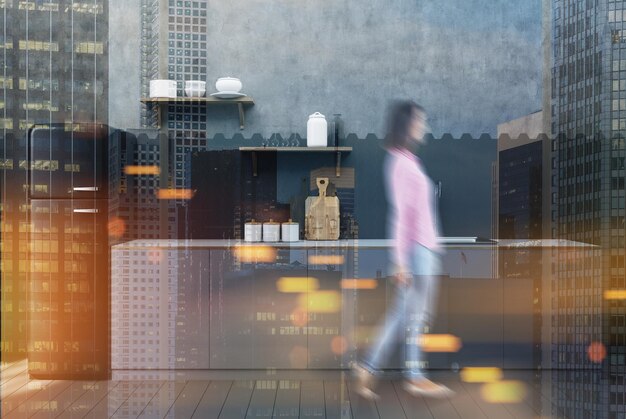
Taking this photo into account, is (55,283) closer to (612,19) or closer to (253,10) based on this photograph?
(253,10)

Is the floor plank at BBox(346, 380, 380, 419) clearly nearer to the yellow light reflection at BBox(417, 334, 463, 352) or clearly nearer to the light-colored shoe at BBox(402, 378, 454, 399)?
the light-colored shoe at BBox(402, 378, 454, 399)

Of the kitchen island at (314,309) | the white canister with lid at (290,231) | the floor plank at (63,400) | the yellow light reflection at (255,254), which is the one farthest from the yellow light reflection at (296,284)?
the floor plank at (63,400)

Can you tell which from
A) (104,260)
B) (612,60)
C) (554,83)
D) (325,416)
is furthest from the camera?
(554,83)

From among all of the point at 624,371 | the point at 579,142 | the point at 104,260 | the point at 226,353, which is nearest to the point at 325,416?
the point at 226,353

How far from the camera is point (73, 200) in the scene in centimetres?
308

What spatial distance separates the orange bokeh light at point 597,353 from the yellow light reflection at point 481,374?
0.44 metres

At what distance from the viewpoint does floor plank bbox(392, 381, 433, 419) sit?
3037mm

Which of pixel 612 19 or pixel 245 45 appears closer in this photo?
pixel 612 19

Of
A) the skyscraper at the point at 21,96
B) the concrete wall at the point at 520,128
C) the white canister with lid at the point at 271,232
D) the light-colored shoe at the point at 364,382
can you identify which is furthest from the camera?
the concrete wall at the point at 520,128

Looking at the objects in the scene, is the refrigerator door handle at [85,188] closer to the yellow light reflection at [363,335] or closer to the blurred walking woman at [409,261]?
the blurred walking woman at [409,261]

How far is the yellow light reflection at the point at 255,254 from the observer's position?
3.72m

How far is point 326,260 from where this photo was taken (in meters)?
3.72

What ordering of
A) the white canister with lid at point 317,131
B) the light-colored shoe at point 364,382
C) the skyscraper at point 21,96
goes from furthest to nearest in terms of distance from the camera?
the white canister with lid at point 317,131, the light-colored shoe at point 364,382, the skyscraper at point 21,96

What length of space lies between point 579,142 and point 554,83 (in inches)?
14.6
